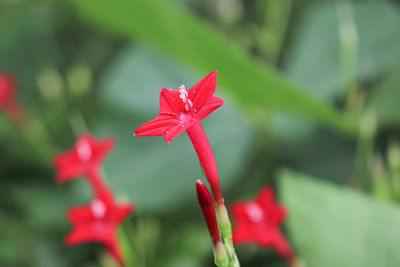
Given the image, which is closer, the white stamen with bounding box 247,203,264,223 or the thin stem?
the thin stem

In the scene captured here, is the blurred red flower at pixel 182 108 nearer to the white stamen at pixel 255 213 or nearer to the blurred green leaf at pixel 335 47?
the white stamen at pixel 255 213

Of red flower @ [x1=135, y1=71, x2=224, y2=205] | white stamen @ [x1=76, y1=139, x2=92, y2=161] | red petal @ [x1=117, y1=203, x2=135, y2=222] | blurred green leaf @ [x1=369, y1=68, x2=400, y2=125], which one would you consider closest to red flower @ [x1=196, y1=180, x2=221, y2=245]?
red flower @ [x1=135, y1=71, x2=224, y2=205]

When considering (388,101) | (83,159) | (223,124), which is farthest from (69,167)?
(388,101)

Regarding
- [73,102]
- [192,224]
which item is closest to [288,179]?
[192,224]

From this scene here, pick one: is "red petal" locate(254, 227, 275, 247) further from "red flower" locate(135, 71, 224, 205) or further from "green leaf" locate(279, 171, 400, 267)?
"red flower" locate(135, 71, 224, 205)

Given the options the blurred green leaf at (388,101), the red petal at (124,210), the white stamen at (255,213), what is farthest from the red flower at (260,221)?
the blurred green leaf at (388,101)

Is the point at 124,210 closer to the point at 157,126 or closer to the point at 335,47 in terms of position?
the point at 157,126
